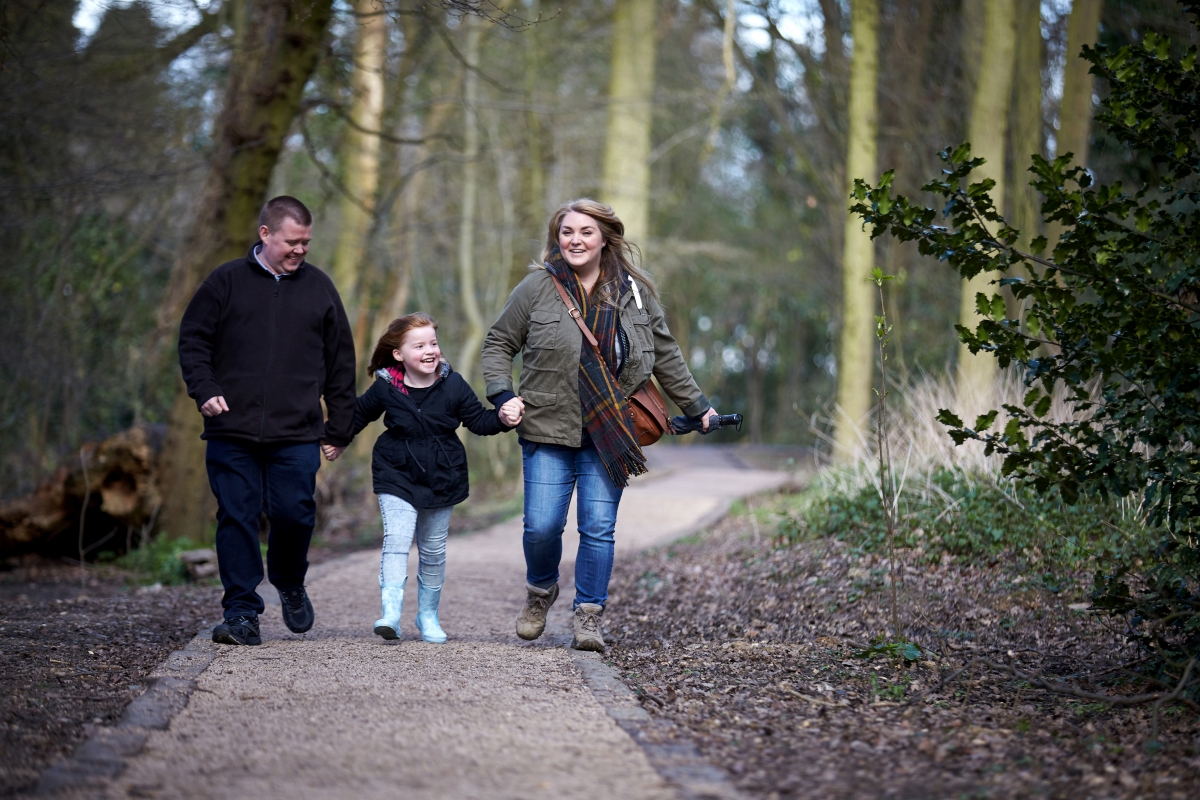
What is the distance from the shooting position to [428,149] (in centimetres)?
1644

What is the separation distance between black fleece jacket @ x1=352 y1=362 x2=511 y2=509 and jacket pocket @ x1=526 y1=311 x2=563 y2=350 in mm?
367

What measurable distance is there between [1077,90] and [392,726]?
31.9 feet

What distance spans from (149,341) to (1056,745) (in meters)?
9.08

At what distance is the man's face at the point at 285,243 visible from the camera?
16.7ft

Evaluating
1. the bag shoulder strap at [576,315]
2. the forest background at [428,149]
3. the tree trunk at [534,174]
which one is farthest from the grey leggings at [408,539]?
the tree trunk at [534,174]

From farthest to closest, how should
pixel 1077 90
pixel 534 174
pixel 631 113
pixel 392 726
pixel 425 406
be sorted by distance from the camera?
pixel 534 174 → pixel 631 113 → pixel 1077 90 → pixel 425 406 → pixel 392 726

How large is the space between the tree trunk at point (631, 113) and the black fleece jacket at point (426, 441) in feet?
29.3

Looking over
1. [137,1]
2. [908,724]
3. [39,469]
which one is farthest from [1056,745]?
[39,469]

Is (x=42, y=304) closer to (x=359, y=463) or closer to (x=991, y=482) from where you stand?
(x=359, y=463)

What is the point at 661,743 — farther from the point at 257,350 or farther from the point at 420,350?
the point at 257,350

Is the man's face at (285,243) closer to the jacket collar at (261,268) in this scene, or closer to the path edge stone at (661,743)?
the jacket collar at (261,268)

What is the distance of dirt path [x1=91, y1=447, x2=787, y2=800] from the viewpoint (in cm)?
313

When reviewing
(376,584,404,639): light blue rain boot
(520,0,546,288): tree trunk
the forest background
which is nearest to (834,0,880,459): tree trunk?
the forest background

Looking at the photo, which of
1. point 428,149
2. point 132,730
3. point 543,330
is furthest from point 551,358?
point 428,149
